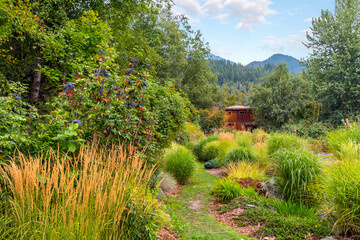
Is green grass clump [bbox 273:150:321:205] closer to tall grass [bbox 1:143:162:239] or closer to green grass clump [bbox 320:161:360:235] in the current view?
green grass clump [bbox 320:161:360:235]

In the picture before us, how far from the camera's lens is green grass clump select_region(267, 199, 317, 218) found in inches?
146

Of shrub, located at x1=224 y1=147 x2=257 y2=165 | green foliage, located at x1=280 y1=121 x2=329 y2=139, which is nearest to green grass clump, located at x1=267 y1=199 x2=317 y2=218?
shrub, located at x1=224 y1=147 x2=257 y2=165

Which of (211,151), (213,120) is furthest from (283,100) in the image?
(211,151)

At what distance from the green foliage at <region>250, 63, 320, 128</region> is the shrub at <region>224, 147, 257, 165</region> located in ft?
45.8

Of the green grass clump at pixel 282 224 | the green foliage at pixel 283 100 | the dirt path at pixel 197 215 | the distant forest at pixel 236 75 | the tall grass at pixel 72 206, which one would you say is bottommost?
the dirt path at pixel 197 215

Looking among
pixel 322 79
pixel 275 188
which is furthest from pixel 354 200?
pixel 322 79

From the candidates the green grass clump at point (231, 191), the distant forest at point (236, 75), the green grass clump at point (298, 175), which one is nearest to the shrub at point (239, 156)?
the green grass clump at point (231, 191)

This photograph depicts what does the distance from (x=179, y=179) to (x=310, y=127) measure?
52.3 ft

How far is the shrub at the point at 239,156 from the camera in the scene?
24.5 feet

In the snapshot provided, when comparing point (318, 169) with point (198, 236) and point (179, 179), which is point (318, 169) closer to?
point (198, 236)

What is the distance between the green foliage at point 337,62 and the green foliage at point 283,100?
1.27 m

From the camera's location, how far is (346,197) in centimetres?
266

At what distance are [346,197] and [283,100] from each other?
19569 mm

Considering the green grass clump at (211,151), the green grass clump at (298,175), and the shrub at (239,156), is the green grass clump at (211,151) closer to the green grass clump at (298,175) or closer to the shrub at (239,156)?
the shrub at (239,156)
